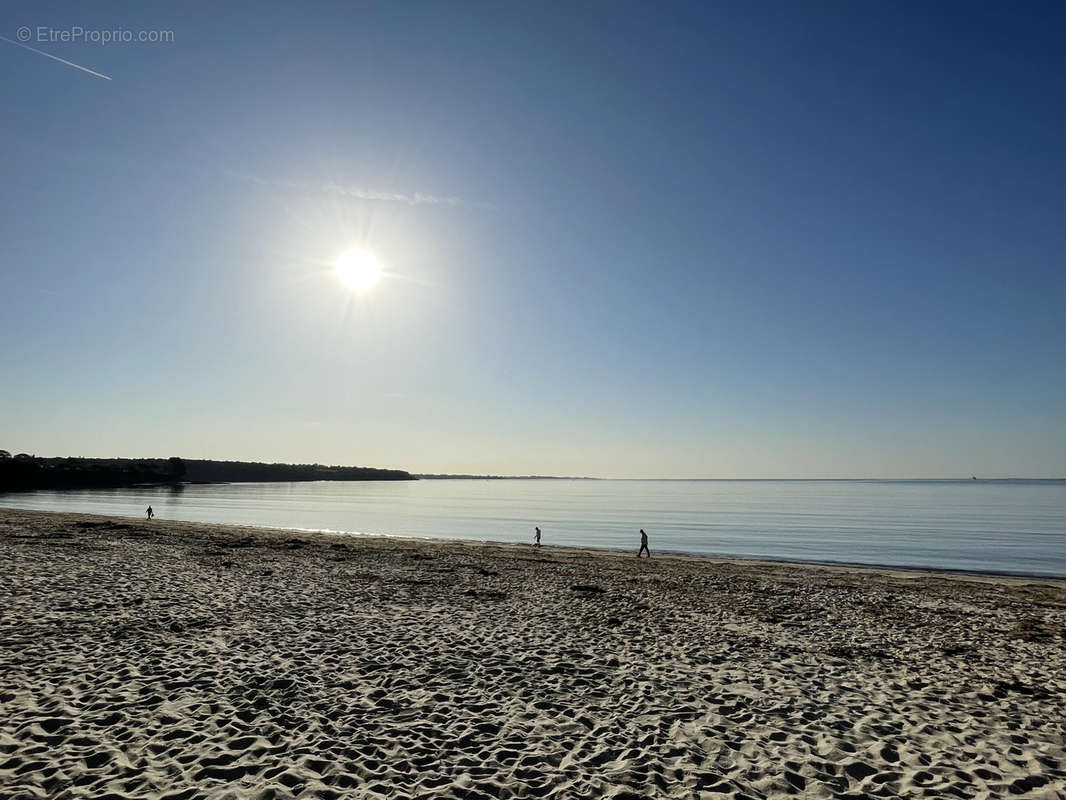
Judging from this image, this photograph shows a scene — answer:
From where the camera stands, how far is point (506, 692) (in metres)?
10.4

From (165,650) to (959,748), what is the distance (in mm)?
14554

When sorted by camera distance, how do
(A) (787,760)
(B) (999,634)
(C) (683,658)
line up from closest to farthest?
(A) (787,760) → (C) (683,658) → (B) (999,634)

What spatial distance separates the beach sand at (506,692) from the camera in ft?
24.3

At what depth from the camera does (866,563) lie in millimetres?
38719

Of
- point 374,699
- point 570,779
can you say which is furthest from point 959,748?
point 374,699

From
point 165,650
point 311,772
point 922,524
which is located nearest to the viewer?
point 311,772

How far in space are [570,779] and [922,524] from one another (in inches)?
Answer: 3111

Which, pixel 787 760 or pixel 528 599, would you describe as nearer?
pixel 787 760

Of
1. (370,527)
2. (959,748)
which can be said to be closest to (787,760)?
(959,748)

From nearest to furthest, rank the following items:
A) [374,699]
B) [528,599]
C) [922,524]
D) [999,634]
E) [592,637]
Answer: [374,699] → [592,637] → [999,634] → [528,599] → [922,524]

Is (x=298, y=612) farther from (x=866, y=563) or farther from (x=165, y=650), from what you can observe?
(x=866, y=563)

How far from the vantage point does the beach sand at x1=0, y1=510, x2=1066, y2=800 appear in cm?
741

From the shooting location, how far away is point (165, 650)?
39.1 feet

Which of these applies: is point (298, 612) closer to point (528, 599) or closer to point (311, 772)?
point (528, 599)
